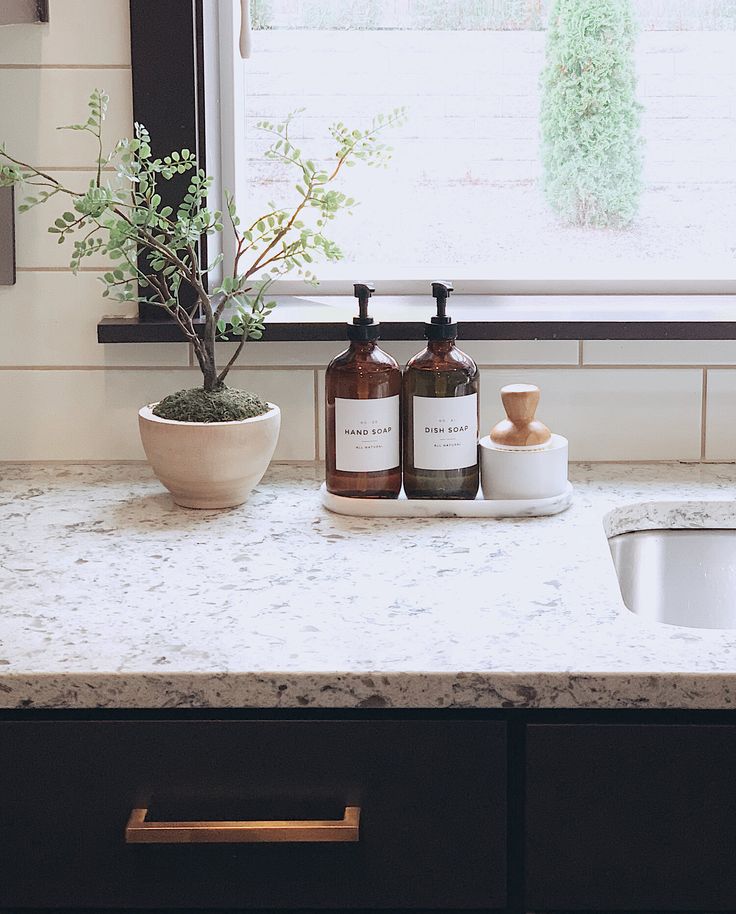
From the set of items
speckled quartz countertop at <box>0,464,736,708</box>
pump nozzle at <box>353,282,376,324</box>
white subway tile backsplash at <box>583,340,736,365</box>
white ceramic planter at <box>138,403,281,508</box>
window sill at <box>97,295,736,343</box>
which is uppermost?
pump nozzle at <box>353,282,376,324</box>

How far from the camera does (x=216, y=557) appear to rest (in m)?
1.24

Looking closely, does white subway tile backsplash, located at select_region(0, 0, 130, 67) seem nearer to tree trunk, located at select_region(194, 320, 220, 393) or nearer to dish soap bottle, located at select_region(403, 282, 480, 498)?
tree trunk, located at select_region(194, 320, 220, 393)

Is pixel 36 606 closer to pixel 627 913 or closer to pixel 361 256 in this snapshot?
pixel 627 913

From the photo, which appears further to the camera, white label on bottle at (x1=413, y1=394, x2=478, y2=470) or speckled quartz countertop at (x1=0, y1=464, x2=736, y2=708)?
white label on bottle at (x1=413, y1=394, x2=478, y2=470)

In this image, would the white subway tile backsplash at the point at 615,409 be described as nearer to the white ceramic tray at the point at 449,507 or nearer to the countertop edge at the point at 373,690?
the white ceramic tray at the point at 449,507

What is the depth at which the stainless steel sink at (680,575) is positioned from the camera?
56.4 inches

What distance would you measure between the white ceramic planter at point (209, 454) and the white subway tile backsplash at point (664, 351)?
47 cm

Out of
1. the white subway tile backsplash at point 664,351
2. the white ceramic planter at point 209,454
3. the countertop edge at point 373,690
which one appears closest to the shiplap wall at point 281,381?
the white subway tile backsplash at point 664,351

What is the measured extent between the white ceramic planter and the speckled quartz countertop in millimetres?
32

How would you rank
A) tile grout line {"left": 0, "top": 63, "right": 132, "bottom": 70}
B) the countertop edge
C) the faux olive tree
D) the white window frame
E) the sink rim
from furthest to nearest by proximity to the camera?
the white window frame
tile grout line {"left": 0, "top": 63, "right": 132, "bottom": 70}
the sink rim
the faux olive tree
the countertop edge

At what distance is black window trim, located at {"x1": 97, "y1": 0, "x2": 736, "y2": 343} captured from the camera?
4.91 feet

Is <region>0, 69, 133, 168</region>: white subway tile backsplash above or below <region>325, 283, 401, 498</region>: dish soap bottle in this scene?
above

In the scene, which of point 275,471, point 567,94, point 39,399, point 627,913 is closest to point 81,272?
point 39,399

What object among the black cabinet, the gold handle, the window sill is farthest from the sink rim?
the gold handle
